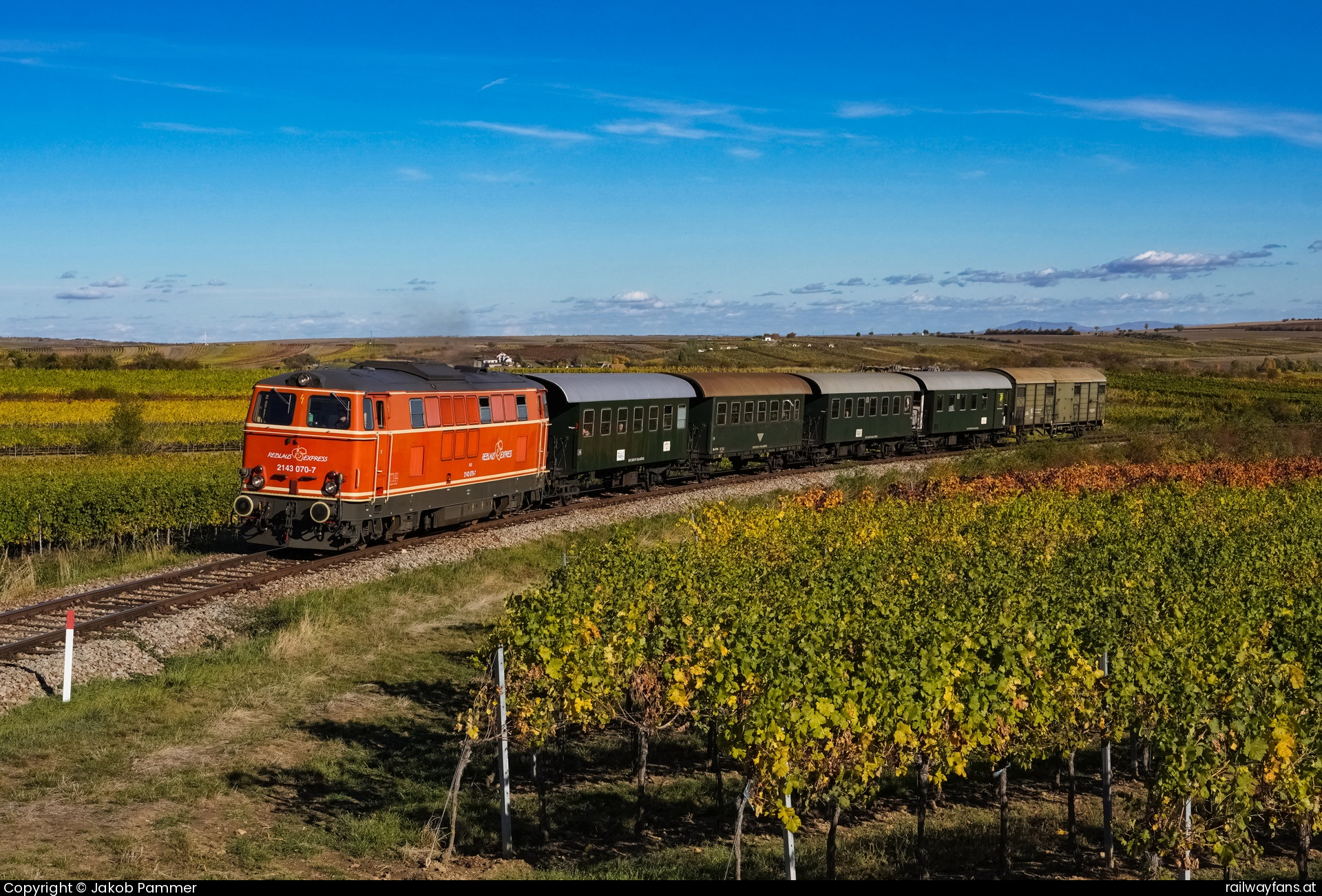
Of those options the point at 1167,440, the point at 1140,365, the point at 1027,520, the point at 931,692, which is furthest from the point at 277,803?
the point at 1140,365

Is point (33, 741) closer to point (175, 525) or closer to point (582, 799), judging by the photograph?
point (582, 799)

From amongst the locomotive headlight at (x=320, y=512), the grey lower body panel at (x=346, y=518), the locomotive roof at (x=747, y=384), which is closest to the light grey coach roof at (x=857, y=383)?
the locomotive roof at (x=747, y=384)

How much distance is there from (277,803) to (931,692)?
7445 millimetres

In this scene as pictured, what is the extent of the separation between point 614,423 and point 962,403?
26228 millimetres

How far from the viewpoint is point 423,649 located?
19750 millimetres

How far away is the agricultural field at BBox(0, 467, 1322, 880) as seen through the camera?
10.2m

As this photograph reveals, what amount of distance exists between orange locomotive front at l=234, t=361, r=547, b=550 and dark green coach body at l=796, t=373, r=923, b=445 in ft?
73.9

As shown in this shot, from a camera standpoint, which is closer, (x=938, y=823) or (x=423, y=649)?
(x=938, y=823)

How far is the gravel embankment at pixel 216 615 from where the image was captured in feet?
53.6

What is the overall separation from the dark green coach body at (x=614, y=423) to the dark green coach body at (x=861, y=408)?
28.8 feet

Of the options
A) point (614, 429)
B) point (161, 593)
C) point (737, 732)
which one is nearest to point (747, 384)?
point (614, 429)

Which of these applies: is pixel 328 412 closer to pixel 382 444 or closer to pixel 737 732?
pixel 382 444

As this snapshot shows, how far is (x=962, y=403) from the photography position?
5500 centimetres

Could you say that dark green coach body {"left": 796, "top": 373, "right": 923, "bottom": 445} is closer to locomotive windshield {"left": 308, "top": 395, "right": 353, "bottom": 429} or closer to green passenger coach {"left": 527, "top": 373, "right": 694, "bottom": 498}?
green passenger coach {"left": 527, "top": 373, "right": 694, "bottom": 498}
